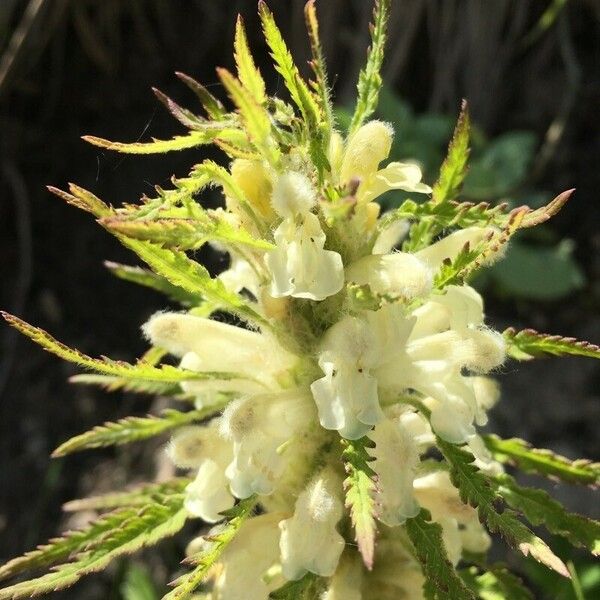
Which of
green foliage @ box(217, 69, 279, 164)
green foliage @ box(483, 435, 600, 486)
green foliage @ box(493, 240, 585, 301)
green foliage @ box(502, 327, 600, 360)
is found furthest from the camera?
green foliage @ box(493, 240, 585, 301)

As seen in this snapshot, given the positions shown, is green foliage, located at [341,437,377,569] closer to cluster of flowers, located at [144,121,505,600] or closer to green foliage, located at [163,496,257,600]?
cluster of flowers, located at [144,121,505,600]

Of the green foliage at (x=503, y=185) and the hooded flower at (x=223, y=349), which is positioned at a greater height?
the green foliage at (x=503, y=185)

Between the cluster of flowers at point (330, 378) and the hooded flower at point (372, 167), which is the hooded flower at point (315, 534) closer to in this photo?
the cluster of flowers at point (330, 378)

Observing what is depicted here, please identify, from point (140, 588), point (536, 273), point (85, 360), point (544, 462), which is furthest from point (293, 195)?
point (536, 273)

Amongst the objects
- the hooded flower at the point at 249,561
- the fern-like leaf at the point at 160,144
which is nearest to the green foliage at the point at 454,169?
the fern-like leaf at the point at 160,144

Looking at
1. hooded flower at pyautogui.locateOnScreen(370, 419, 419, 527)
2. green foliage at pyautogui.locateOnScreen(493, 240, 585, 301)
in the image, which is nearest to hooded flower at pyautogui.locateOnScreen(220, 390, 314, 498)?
hooded flower at pyautogui.locateOnScreen(370, 419, 419, 527)

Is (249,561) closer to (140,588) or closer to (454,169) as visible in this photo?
(454,169)
